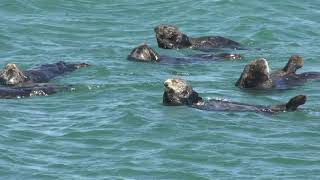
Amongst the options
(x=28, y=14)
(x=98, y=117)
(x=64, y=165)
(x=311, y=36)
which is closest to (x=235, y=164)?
(x=64, y=165)

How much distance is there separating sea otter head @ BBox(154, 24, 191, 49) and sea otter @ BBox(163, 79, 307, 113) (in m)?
5.06

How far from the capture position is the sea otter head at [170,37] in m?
20.6

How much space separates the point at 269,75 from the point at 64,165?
593 centimetres

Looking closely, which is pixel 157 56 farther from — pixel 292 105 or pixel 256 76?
pixel 292 105

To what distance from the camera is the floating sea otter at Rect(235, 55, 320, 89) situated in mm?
16734

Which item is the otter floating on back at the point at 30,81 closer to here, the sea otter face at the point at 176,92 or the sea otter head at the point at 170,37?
the sea otter face at the point at 176,92

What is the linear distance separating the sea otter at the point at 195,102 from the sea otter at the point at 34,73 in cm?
276

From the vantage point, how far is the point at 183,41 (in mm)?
20766

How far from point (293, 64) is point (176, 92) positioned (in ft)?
10.3

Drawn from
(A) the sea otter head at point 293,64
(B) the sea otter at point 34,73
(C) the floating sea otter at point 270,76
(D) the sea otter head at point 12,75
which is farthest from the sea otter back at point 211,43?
(D) the sea otter head at point 12,75

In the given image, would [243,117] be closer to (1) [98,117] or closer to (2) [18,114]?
(1) [98,117]

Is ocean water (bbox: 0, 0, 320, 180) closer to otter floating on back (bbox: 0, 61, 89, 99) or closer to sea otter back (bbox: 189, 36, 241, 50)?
otter floating on back (bbox: 0, 61, 89, 99)

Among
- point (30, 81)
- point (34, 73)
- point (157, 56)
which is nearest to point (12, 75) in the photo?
point (30, 81)

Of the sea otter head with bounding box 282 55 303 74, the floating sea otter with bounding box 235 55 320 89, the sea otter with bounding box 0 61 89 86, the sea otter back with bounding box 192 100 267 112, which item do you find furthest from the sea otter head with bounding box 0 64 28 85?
the sea otter head with bounding box 282 55 303 74
